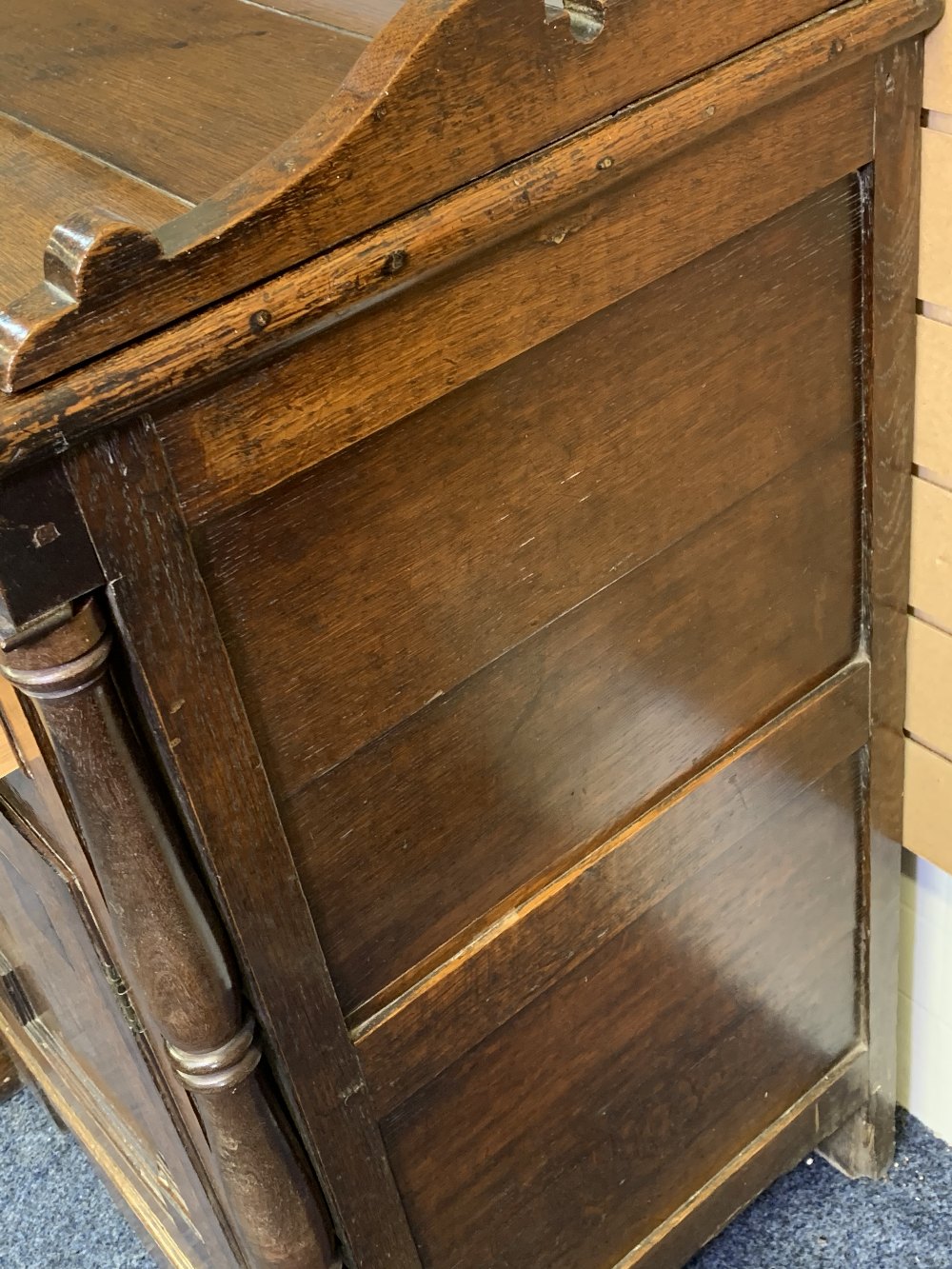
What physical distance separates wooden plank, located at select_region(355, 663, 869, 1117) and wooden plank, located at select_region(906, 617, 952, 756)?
45 millimetres

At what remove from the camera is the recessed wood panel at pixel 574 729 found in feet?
2.31

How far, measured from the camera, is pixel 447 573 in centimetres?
67

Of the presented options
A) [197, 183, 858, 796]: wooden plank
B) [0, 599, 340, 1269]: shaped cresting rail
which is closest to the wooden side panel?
[0, 599, 340, 1269]: shaped cresting rail

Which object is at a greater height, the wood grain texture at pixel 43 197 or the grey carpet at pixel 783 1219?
the wood grain texture at pixel 43 197

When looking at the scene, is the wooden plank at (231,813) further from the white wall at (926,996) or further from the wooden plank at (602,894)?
the white wall at (926,996)

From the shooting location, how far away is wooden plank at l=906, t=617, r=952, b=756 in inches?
37.7

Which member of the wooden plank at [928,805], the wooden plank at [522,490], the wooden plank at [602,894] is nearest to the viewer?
the wooden plank at [522,490]

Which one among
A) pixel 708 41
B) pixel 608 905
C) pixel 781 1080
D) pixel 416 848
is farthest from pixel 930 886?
pixel 708 41

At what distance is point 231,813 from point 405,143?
305 millimetres

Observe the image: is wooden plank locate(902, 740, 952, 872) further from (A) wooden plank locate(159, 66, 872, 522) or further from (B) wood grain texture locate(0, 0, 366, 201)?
(B) wood grain texture locate(0, 0, 366, 201)

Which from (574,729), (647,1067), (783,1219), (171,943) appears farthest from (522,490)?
(783,1219)

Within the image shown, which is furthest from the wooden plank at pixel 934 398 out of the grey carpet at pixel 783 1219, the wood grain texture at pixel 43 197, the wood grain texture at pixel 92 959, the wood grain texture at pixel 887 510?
the grey carpet at pixel 783 1219

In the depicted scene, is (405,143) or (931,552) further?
(931,552)

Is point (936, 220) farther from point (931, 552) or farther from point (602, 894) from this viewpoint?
point (602, 894)
